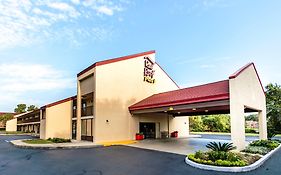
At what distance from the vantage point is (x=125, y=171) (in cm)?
884

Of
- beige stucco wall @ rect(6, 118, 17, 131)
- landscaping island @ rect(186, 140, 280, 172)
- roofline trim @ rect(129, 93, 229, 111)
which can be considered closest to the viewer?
landscaping island @ rect(186, 140, 280, 172)

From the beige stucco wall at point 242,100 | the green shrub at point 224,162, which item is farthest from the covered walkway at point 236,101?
the green shrub at point 224,162

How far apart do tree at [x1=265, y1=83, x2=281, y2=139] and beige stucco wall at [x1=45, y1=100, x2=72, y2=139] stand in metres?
21.5

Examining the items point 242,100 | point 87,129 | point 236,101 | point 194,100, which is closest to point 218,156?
point 236,101

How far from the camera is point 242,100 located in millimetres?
13930

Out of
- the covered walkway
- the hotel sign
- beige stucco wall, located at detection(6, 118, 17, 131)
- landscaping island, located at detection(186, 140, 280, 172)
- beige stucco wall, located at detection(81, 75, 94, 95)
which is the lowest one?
beige stucco wall, located at detection(6, 118, 17, 131)

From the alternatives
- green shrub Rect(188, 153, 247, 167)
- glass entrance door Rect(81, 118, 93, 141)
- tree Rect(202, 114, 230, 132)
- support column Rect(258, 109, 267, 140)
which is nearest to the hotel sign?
glass entrance door Rect(81, 118, 93, 141)

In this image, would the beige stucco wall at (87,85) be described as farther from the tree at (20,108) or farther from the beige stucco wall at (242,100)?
the tree at (20,108)

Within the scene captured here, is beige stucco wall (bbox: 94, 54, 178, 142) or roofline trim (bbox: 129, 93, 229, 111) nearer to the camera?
roofline trim (bbox: 129, 93, 229, 111)

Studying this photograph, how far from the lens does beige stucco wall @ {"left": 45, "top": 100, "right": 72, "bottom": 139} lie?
23386mm

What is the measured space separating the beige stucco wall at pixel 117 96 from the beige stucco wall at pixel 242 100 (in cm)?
1093

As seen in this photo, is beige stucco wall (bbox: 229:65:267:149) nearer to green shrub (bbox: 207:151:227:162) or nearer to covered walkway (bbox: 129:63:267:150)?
covered walkway (bbox: 129:63:267:150)

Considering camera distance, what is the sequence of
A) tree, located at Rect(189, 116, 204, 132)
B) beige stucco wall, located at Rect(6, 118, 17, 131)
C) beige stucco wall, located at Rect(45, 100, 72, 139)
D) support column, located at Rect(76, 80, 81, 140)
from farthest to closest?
1. beige stucco wall, located at Rect(6, 118, 17, 131)
2. tree, located at Rect(189, 116, 204, 132)
3. beige stucco wall, located at Rect(45, 100, 72, 139)
4. support column, located at Rect(76, 80, 81, 140)

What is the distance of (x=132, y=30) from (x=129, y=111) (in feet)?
26.6
